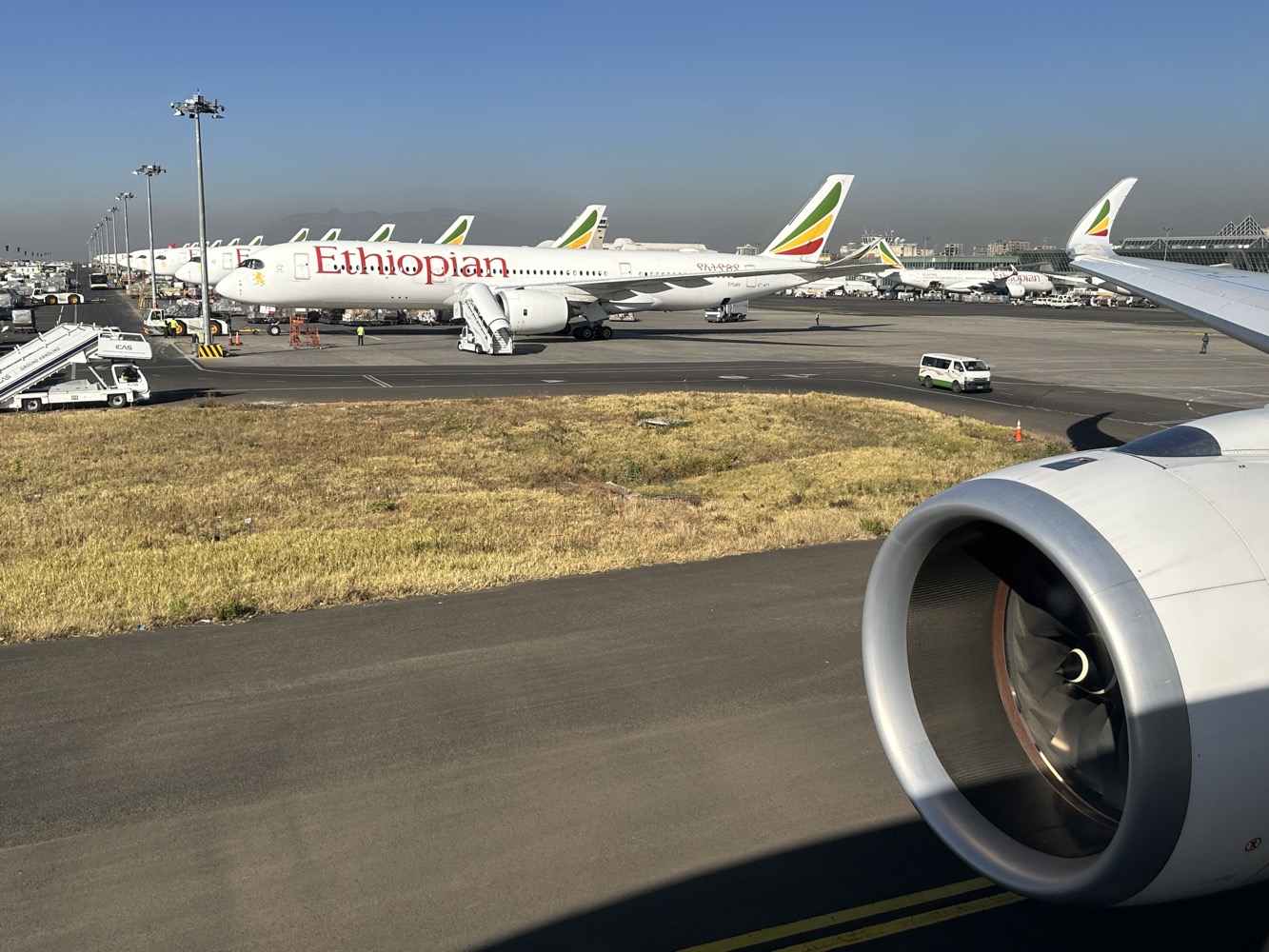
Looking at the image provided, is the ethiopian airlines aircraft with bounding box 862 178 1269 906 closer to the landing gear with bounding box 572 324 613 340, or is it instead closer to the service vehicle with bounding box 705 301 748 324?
the landing gear with bounding box 572 324 613 340

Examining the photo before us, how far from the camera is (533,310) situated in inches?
2173

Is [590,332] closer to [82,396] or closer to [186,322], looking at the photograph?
[186,322]

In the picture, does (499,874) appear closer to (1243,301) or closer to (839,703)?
(839,703)

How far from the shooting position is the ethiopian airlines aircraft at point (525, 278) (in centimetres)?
5409

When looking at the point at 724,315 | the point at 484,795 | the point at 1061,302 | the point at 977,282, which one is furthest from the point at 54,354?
the point at 977,282

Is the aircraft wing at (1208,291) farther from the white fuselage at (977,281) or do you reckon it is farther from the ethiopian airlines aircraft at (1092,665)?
the white fuselage at (977,281)

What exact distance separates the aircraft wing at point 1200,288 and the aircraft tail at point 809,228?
5225cm

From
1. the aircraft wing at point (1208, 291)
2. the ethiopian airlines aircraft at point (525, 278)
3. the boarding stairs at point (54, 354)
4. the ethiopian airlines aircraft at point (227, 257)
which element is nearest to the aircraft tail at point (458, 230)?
the ethiopian airlines aircraft at point (227, 257)

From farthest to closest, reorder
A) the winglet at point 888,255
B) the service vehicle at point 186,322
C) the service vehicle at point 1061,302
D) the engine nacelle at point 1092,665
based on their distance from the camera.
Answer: the service vehicle at point 1061,302
the winglet at point 888,255
the service vehicle at point 186,322
the engine nacelle at point 1092,665

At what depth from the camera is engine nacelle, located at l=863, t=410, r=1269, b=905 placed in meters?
4.57

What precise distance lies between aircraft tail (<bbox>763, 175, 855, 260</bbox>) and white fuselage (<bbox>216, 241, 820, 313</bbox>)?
0.92 meters

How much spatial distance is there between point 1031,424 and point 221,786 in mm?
28739

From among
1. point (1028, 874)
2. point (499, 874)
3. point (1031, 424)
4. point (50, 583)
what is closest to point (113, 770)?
point (499, 874)

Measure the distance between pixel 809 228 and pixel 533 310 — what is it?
22822 mm
